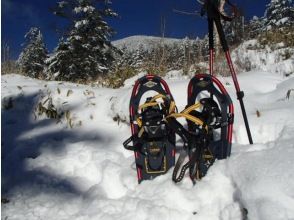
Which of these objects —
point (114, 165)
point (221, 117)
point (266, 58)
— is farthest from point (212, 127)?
point (266, 58)

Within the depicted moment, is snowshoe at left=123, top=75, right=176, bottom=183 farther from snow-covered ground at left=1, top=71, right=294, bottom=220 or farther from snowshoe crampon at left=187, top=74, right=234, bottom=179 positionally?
snowshoe crampon at left=187, top=74, right=234, bottom=179

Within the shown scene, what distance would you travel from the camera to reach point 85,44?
20625 mm

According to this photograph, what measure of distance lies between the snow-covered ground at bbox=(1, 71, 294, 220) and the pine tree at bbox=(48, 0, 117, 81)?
13.2 metres

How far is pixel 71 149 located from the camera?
187 inches

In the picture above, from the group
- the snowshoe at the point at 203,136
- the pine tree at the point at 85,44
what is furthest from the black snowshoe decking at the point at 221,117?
the pine tree at the point at 85,44

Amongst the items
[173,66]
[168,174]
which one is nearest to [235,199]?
[168,174]

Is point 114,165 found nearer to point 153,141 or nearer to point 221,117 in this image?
point 153,141

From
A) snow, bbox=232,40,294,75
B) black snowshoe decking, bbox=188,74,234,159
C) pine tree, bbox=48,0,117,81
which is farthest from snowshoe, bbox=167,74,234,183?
pine tree, bbox=48,0,117,81

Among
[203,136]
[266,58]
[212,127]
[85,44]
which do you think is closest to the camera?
[203,136]

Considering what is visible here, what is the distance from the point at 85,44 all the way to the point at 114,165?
1721 cm

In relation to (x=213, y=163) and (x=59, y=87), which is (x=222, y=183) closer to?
(x=213, y=163)

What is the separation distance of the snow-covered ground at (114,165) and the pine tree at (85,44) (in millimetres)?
13180

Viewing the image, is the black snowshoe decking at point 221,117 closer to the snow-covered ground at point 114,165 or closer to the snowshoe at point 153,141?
the snow-covered ground at point 114,165

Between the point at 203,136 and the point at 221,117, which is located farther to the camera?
the point at 221,117
